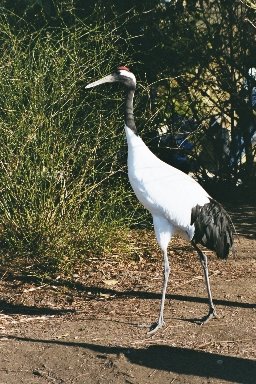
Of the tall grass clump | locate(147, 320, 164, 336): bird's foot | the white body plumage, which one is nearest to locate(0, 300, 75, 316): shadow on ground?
the tall grass clump

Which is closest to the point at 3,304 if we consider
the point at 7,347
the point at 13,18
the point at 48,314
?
the point at 48,314

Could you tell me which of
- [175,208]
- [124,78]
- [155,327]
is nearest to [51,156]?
[124,78]

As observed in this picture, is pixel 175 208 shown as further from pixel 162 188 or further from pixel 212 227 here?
pixel 212 227

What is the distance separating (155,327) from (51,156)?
1953 mm

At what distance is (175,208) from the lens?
667 cm

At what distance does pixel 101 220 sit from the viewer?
28.1 feet

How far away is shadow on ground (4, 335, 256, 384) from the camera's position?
A: 221 inches

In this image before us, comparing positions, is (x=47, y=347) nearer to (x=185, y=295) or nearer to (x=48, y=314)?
(x=48, y=314)

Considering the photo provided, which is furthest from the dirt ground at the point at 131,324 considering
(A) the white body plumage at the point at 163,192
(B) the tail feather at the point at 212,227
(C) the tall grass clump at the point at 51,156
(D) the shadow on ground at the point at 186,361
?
(A) the white body plumage at the point at 163,192

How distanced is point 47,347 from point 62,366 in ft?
1.04

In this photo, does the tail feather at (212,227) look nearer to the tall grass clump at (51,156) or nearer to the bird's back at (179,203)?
the bird's back at (179,203)

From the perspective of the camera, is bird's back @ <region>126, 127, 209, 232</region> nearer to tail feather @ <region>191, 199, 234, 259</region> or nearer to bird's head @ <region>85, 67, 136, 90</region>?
tail feather @ <region>191, 199, 234, 259</region>

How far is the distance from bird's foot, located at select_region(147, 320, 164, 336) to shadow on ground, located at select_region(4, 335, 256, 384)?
290 millimetres

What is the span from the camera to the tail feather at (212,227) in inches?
265
